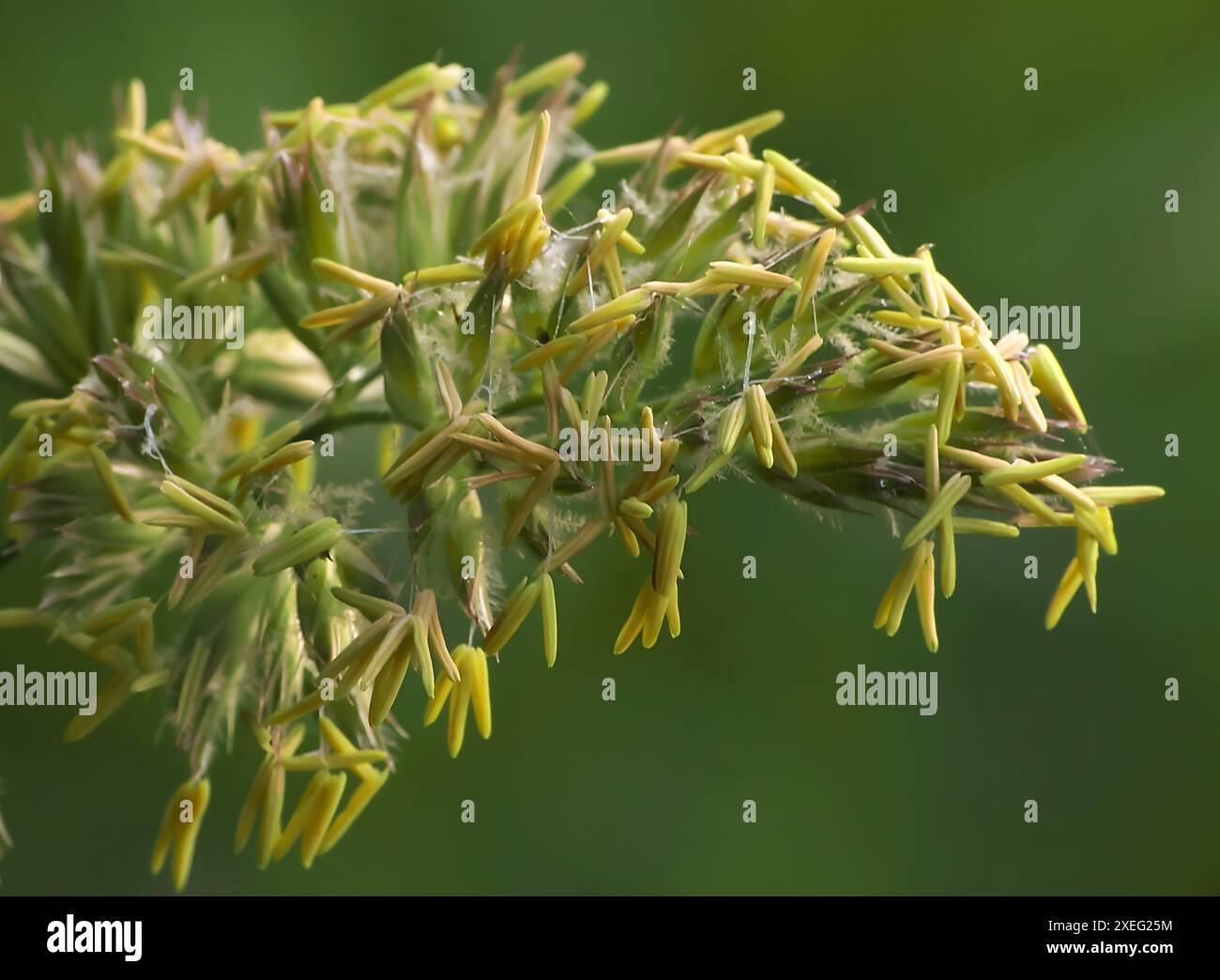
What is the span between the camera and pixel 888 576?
3.31m

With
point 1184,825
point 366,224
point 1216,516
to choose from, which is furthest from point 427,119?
point 1184,825

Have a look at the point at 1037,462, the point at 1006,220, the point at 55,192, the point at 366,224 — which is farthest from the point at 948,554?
the point at 1006,220

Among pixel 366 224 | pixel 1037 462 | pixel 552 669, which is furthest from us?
pixel 552 669

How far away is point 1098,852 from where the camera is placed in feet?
11.1

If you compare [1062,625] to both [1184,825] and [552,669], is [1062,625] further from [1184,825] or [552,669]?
[552,669]

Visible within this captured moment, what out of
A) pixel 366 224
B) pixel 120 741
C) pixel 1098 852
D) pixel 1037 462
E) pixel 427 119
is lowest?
pixel 1098 852

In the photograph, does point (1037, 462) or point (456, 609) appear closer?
point (1037, 462)

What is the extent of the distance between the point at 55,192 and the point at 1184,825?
293 centimetres

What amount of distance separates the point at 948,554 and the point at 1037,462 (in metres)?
0.16

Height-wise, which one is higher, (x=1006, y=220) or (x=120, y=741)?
(x=1006, y=220)

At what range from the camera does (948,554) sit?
1777mm

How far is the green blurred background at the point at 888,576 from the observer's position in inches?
128

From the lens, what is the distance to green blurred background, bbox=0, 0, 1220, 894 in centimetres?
325

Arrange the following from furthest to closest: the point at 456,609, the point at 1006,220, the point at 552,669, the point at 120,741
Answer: the point at 1006,220, the point at 552,669, the point at 120,741, the point at 456,609
